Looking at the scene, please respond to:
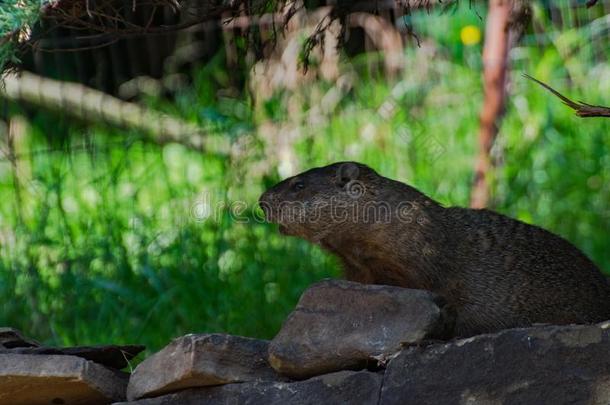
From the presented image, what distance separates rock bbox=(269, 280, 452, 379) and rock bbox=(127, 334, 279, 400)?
10cm

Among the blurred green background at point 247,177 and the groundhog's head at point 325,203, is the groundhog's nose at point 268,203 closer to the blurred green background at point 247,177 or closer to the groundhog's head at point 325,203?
the groundhog's head at point 325,203

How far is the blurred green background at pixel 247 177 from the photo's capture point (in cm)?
550

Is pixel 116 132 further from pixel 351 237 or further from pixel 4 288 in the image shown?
pixel 351 237

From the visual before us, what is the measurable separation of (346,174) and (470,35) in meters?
3.56

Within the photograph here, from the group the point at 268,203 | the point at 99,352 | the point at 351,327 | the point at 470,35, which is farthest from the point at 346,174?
the point at 470,35

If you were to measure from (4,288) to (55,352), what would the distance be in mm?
1921

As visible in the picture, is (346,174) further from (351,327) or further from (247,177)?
(247,177)

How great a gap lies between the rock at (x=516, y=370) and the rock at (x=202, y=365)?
52cm

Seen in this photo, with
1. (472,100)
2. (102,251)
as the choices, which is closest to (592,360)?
(102,251)

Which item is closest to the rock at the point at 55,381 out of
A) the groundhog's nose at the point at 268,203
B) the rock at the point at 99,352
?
the rock at the point at 99,352

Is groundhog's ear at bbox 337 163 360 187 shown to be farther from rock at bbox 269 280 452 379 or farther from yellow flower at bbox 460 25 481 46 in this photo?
yellow flower at bbox 460 25 481 46

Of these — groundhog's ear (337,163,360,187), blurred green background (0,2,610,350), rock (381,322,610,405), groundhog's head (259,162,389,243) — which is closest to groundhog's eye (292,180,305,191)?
groundhog's head (259,162,389,243)

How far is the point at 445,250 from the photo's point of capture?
4.19 metres

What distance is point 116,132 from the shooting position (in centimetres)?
722
